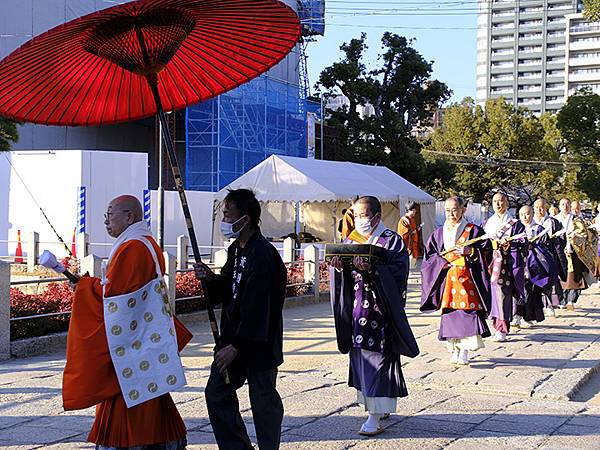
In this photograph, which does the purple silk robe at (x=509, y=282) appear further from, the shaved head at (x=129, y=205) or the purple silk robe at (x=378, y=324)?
the shaved head at (x=129, y=205)

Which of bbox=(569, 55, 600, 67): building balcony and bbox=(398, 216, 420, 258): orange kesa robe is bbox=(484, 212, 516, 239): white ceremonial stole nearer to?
bbox=(398, 216, 420, 258): orange kesa robe

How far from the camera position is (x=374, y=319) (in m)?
6.03

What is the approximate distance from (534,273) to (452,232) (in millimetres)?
3710

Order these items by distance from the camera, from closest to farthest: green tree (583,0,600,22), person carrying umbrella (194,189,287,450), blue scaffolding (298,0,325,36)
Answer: person carrying umbrella (194,189,287,450) < green tree (583,0,600,22) < blue scaffolding (298,0,325,36)

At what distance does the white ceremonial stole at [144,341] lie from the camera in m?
4.32

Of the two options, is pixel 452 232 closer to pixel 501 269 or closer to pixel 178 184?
pixel 501 269

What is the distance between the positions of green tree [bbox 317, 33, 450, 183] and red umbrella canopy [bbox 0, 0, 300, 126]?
27.8 metres

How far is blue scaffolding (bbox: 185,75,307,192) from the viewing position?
28.0 m

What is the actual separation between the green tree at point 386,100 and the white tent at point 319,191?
6894mm

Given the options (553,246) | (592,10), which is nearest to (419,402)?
(553,246)

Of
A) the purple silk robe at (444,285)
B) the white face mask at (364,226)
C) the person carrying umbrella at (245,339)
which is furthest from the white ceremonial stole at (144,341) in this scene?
the purple silk robe at (444,285)

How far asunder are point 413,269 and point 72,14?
14444 millimetres

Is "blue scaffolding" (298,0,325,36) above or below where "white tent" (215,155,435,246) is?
above

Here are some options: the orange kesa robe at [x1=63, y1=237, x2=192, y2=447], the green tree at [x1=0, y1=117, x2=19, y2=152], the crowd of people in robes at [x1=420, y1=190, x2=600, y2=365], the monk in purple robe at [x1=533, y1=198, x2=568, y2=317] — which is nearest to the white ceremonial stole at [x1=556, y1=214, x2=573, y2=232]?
the crowd of people in robes at [x1=420, y1=190, x2=600, y2=365]
